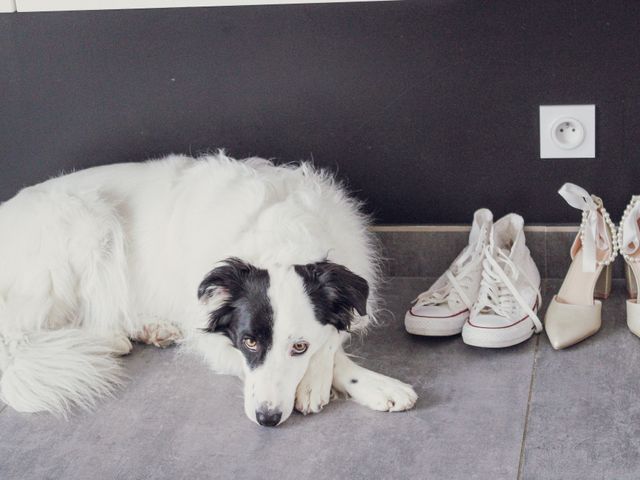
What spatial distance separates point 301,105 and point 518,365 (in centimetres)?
105

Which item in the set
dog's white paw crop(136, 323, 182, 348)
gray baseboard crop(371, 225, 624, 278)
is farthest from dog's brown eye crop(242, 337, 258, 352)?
gray baseboard crop(371, 225, 624, 278)

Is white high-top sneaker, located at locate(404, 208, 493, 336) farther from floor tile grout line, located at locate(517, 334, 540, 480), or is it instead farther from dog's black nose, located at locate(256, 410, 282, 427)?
dog's black nose, located at locate(256, 410, 282, 427)

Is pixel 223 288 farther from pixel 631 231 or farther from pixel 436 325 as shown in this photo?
Result: pixel 631 231

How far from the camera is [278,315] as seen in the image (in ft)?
6.80

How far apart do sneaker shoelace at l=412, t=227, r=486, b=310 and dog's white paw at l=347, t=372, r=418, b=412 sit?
1.33 feet

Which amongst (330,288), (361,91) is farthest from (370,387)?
(361,91)

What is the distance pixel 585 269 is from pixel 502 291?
0.74 feet

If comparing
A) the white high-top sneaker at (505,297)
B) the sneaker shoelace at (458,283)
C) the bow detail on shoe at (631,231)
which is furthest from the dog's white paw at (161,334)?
the bow detail on shoe at (631,231)

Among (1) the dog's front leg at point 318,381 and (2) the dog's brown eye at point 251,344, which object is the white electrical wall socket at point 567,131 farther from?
(2) the dog's brown eye at point 251,344

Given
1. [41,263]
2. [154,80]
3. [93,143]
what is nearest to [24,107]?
[93,143]

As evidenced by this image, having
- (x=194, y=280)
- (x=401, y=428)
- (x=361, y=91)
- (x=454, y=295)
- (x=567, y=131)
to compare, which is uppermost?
(x=361, y=91)

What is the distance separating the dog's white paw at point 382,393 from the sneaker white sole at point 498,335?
28 cm

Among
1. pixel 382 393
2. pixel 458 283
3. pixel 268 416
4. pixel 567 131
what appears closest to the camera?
pixel 268 416

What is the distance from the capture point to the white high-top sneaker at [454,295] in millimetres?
2488
